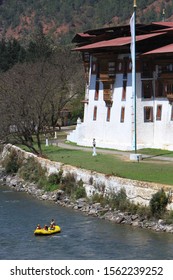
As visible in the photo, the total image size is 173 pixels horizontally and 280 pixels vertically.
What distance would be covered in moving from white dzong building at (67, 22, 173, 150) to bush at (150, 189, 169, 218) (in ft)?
75.7

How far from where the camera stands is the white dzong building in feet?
248

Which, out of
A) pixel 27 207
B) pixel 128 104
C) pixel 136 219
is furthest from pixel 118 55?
pixel 136 219

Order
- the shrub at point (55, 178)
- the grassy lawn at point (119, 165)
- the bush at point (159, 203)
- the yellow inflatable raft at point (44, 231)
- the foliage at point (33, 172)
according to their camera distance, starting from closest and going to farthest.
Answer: the yellow inflatable raft at point (44, 231)
the bush at point (159, 203)
the grassy lawn at point (119, 165)
the shrub at point (55, 178)
the foliage at point (33, 172)

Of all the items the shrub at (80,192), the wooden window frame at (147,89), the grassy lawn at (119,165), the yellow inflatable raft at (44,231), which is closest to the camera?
the yellow inflatable raft at (44,231)

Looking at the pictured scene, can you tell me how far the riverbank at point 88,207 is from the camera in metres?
49.8

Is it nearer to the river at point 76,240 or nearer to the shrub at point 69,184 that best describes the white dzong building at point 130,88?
the shrub at point 69,184

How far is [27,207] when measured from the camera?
197 ft

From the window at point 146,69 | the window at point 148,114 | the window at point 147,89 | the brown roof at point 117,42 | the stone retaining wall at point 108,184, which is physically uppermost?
the brown roof at point 117,42

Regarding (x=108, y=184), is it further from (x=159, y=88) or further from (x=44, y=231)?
(x=159, y=88)

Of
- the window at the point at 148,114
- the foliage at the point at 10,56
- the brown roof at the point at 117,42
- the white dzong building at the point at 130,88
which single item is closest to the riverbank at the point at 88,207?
the white dzong building at the point at 130,88

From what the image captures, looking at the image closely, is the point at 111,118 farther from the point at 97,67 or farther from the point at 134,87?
the point at 134,87

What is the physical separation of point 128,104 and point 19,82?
18299 millimetres

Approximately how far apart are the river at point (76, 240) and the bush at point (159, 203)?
1852mm

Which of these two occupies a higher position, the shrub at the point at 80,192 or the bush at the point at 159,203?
the bush at the point at 159,203
